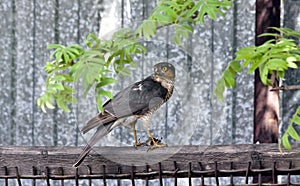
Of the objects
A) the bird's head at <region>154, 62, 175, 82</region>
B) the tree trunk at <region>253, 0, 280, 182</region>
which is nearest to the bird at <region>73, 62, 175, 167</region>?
the bird's head at <region>154, 62, 175, 82</region>

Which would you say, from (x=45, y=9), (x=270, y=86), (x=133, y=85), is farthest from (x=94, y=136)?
(x=45, y=9)

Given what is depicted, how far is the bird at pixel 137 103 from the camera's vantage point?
5.66ft

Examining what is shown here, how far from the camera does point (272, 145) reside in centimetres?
173

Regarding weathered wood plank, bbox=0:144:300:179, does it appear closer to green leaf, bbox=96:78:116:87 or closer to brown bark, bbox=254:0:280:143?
green leaf, bbox=96:78:116:87

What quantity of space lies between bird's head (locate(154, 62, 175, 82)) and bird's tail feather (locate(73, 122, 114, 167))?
0.14 metres

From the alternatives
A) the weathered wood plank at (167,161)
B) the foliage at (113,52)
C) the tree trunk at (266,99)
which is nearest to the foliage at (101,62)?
the foliage at (113,52)

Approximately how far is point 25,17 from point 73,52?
132 centimetres

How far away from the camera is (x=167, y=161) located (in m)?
1.71

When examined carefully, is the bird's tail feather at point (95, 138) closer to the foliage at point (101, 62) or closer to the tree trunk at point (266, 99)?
the foliage at point (101, 62)

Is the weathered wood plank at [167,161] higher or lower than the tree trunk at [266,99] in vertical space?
lower

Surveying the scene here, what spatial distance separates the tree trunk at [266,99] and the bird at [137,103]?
421 mm

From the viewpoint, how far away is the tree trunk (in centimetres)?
207

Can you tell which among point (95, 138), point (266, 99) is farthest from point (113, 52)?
point (266, 99)

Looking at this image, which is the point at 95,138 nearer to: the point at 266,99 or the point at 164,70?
the point at 164,70
